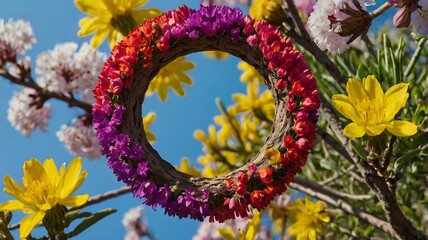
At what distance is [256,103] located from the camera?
5.86 ft

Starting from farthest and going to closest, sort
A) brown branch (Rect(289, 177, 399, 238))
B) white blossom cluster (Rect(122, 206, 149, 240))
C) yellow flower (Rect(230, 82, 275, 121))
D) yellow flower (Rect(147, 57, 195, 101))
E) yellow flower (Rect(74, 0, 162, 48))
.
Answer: white blossom cluster (Rect(122, 206, 149, 240)) → yellow flower (Rect(230, 82, 275, 121)) → yellow flower (Rect(147, 57, 195, 101)) → yellow flower (Rect(74, 0, 162, 48)) → brown branch (Rect(289, 177, 399, 238))

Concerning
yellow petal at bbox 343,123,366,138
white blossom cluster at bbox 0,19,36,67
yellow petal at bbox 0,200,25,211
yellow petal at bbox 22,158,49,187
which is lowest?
yellow petal at bbox 343,123,366,138

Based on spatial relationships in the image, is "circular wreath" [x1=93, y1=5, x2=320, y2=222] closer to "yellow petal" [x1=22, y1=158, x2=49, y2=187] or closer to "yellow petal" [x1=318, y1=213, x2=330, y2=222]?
"yellow petal" [x1=22, y1=158, x2=49, y2=187]

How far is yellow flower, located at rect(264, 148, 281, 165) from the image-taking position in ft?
2.37

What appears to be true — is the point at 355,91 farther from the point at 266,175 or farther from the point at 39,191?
the point at 39,191

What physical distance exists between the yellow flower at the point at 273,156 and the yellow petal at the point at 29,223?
283 mm

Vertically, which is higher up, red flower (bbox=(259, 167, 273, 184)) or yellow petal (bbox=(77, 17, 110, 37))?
yellow petal (bbox=(77, 17, 110, 37))

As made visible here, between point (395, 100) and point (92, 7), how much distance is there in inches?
28.2

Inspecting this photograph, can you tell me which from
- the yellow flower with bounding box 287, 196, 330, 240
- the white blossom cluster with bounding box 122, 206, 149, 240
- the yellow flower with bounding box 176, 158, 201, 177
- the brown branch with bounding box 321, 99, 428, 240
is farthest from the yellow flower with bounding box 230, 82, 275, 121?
the white blossom cluster with bounding box 122, 206, 149, 240

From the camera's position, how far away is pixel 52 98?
141 cm

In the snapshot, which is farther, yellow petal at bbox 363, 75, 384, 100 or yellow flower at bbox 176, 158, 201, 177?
yellow flower at bbox 176, 158, 201, 177

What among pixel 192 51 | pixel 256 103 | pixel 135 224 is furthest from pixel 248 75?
pixel 135 224

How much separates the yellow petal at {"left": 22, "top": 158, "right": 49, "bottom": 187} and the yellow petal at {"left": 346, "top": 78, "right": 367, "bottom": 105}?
1.29 feet

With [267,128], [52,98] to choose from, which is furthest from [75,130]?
[267,128]
